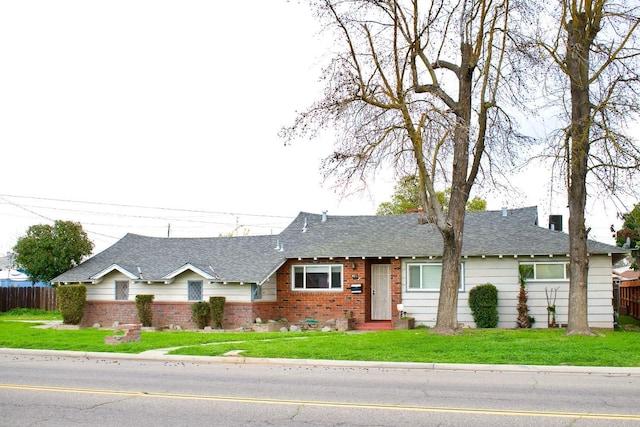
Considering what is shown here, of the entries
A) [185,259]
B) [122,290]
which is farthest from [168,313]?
[185,259]

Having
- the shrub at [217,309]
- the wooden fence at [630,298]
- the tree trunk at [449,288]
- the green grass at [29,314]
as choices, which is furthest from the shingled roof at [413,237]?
the green grass at [29,314]

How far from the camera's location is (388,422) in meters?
8.87

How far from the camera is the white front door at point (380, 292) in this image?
95.6 feet

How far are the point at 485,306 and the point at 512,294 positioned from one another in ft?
4.21

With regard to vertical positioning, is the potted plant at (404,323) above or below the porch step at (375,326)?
above

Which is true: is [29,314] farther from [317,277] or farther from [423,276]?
[423,276]

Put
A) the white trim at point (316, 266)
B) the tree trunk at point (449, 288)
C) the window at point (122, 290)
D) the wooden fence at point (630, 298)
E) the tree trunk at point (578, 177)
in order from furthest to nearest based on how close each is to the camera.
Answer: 1. the wooden fence at point (630, 298)
2. the window at point (122, 290)
3. the white trim at point (316, 266)
4. the tree trunk at point (578, 177)
5. the tree trunk at point (449, 288)

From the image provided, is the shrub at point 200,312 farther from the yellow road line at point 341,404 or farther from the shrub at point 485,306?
the yellow road line at point 341,404

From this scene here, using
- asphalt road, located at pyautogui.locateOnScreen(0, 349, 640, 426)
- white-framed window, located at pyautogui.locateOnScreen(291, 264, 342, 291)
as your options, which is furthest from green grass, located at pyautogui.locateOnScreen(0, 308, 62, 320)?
asphalt road, located at pyautogui.locateOnScreen(0, 349, 640, 426)

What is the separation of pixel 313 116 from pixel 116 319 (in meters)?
14.8

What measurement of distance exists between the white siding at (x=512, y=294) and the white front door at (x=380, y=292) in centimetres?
117

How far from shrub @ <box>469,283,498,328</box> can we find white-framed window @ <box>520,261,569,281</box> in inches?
60.1

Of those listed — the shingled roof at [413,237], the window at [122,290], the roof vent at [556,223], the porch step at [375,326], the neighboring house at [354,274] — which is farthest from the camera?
the window at [122,290]

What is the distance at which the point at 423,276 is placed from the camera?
92.1 feet
